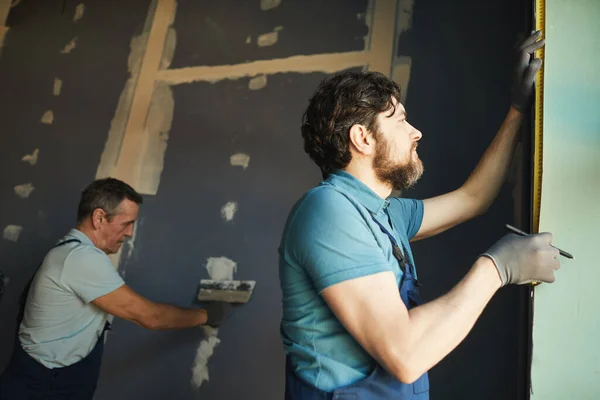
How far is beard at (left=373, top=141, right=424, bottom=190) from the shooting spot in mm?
1297

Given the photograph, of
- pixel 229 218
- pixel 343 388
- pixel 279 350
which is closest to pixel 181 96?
pixel 229 218

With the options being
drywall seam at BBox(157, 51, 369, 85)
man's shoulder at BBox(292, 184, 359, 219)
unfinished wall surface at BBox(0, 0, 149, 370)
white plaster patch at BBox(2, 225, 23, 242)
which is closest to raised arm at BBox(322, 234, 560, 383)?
man's shoulder at BBox(292, 184, 359, 219)

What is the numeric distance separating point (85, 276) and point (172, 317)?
1.17 ft

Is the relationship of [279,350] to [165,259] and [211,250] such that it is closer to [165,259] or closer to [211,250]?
[211,250]

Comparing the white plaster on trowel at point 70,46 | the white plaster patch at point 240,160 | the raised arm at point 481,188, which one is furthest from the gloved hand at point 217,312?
the white plaster on trowel at point 70,46

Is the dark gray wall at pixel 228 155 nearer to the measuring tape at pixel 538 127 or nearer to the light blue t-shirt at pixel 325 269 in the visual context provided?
the measuring tape at pixel 538 127

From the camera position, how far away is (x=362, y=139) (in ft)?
4.27

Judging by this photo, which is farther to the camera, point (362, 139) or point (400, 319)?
A: point (362, 139)

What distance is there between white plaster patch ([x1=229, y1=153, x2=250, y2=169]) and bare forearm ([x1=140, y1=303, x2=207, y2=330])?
664mm

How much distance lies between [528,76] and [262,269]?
128 centimetres

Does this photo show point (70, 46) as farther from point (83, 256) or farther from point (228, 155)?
point (83, 256)

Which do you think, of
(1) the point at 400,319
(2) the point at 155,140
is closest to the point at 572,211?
(1) the point at 400,319

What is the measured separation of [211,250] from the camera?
2320 millimetres

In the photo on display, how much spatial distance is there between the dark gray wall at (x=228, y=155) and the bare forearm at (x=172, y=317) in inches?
6.2
